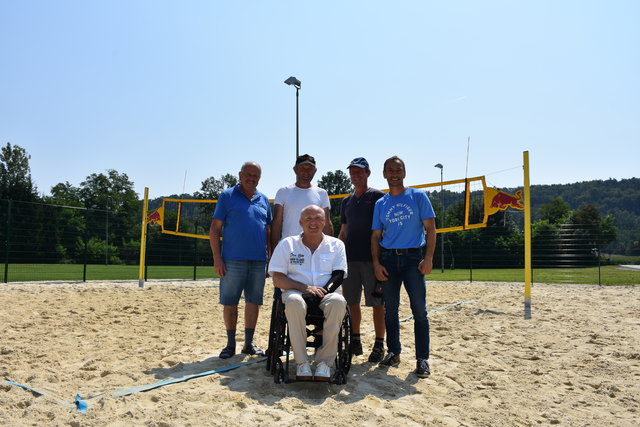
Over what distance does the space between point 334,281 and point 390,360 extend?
0.87m

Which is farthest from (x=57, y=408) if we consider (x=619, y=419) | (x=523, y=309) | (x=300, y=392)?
(x=523, y=309)

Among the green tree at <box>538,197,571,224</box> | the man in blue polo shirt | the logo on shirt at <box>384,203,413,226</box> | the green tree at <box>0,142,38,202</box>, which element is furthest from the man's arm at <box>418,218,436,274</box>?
the green tree at <box>538,197,571,224</box>

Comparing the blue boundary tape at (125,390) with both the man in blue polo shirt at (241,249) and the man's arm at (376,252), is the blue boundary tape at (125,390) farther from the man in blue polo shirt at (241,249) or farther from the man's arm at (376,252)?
the man's arm at (376,252)

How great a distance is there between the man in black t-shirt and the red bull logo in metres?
4.14

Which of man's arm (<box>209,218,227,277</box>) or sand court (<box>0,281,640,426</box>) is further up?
man's arm (<box>209,218,227,277</box>)

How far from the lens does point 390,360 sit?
11.4 ft

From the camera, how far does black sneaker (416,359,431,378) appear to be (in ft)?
10.7

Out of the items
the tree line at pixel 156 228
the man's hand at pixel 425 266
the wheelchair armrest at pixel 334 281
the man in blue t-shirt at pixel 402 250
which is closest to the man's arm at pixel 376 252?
the man in blue t-shirt at pixel 402 250

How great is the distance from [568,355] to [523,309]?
8.37 feet

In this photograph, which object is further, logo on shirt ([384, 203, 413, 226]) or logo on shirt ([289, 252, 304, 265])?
logo on shirt ([384, 203, 413, 226])

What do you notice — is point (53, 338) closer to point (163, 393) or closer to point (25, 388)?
point (25, 388)

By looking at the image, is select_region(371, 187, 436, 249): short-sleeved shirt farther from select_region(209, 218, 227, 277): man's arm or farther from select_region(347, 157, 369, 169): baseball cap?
select_region(209, 218, 227, 277): man's arm

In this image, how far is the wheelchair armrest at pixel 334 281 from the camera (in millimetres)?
3102

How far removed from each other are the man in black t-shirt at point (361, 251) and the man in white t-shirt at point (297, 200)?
222 mm
